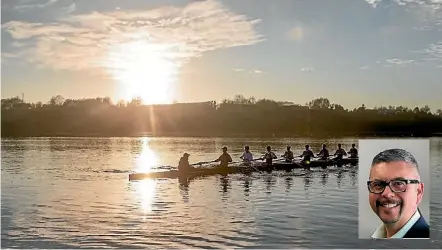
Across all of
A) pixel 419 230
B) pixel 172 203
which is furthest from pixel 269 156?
pixel 419 230

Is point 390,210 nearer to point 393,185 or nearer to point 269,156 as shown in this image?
point 393,185

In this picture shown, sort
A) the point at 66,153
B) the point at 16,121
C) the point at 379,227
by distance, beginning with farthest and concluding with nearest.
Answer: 1. the point at 66,153
2. the point at 16,121
3. the point at 379,227

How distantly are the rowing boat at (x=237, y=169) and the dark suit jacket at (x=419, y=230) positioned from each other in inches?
145

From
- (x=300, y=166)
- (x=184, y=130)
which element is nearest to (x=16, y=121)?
(x=184, y=130)

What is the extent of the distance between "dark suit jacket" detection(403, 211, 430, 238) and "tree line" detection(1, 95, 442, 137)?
1.93m

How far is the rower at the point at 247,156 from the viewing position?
1074 cm

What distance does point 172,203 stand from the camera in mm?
8500

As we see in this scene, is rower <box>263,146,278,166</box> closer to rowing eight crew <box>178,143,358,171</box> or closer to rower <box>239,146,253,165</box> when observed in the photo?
rowing eight crew <box>178,143,358,171</box>

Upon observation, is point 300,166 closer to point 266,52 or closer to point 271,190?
point 271,190

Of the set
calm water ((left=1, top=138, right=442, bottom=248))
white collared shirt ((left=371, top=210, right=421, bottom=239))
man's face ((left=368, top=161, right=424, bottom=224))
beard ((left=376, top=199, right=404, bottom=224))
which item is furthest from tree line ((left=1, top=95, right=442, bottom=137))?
beard ((left=376, top=199, right=404, bottom=224))

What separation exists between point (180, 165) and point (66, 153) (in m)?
4.57

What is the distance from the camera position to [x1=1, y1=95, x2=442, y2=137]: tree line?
8.23 metres

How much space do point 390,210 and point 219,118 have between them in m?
4.50

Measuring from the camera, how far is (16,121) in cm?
921
